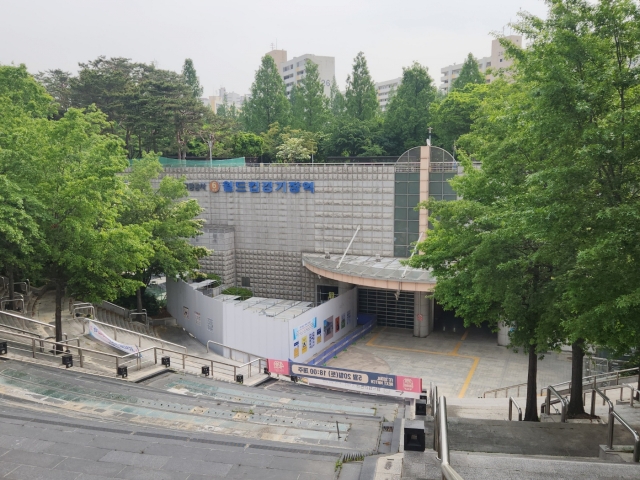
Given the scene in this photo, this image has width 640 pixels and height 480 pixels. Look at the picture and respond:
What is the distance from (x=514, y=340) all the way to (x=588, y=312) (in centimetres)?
455

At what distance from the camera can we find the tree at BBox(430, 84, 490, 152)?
44.8 meters

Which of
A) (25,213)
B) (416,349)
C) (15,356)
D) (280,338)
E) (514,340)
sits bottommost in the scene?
(416,349)

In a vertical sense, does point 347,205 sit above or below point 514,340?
above

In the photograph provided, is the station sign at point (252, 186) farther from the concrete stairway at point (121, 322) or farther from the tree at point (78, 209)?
the tree at point (78, 209)

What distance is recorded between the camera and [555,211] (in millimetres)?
8781

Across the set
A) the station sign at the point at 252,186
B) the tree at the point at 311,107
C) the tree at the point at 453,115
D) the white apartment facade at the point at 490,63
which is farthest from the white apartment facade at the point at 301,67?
the station sign at the point at 252,186

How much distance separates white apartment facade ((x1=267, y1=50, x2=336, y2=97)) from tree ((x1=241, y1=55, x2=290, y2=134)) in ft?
192

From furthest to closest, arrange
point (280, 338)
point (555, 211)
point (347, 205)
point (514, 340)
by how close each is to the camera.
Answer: point (347, 205), point (280, 338), point (514, 340), point (555, 211)

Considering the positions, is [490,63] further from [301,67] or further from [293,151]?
[293,151]

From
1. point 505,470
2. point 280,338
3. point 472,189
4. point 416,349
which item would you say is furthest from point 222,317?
point 505,470

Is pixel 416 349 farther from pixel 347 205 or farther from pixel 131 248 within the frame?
pixel 131 248

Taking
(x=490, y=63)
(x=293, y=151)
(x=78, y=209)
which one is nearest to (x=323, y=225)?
(x=78, y=209)

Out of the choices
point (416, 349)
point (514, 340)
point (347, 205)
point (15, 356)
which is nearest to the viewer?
point (514, 340)

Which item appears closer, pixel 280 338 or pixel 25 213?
pixel 25 213
